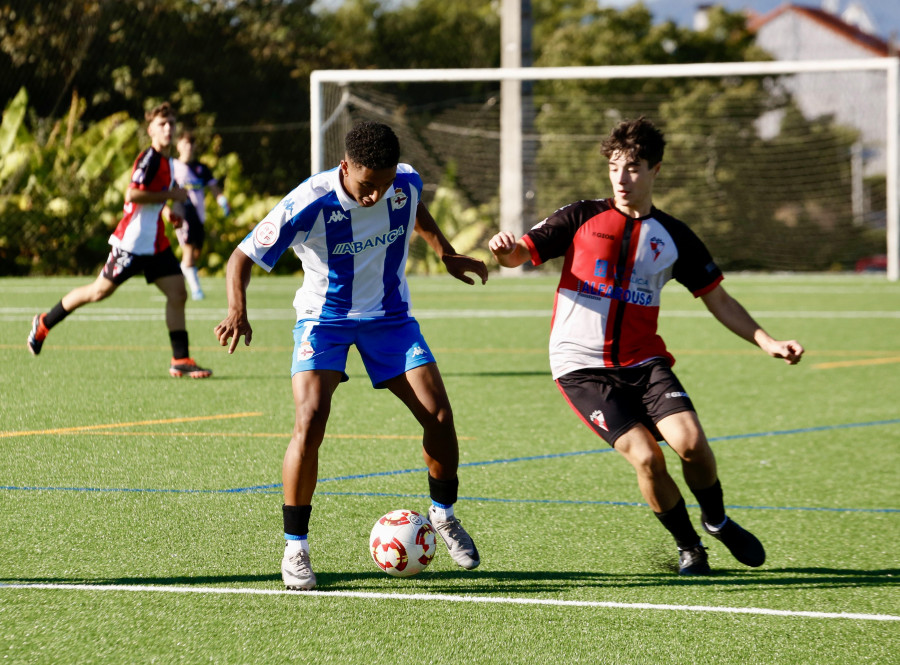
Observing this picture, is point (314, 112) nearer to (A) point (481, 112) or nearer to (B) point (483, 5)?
(A) point (481, 112)

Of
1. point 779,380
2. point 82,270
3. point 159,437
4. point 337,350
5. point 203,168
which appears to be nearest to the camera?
point 337,350

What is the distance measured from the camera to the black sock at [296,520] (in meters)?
4.50

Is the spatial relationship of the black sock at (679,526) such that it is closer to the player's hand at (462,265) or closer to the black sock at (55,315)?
the player's hand at (462,265)

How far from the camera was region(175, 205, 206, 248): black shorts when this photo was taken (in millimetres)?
16859

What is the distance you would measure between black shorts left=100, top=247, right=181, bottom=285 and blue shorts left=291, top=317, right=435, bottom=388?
5084 millimetres

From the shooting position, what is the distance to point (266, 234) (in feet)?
15.2

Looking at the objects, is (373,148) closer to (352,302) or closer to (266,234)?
(266,234)

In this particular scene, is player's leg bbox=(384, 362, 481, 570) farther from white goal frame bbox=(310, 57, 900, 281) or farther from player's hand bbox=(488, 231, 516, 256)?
white goal frame bbox=(310, 57, 900, 281)

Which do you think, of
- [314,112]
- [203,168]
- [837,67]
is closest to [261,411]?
[203,168]

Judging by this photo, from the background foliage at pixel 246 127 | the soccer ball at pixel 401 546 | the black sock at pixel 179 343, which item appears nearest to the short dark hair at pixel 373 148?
the soccer ball at pixel 401 546

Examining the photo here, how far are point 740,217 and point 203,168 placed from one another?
41.1ft

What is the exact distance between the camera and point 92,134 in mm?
24266

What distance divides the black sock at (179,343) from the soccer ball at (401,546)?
18.1 ft

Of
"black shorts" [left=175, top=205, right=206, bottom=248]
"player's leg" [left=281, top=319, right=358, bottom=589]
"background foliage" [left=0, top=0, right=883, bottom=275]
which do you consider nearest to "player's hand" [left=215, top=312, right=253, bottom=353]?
"player's leg" [left=281, top=319, right=358, bottom=589]
